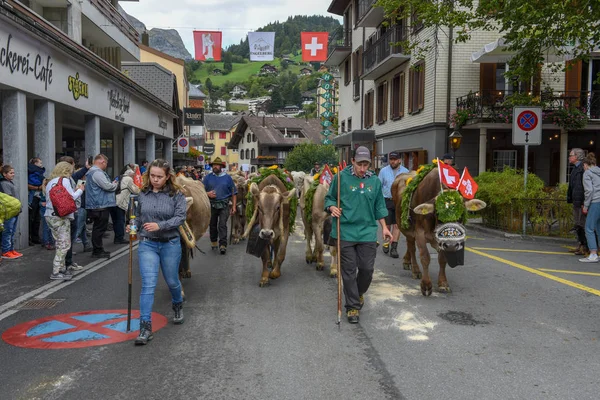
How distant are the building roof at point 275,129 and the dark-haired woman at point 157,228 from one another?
6524cm

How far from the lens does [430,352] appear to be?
210 inches

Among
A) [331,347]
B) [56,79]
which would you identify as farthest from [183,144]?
[331,347]

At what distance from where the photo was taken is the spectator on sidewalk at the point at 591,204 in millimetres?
10461

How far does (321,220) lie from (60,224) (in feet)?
14.0

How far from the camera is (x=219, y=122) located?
10612 centimetres

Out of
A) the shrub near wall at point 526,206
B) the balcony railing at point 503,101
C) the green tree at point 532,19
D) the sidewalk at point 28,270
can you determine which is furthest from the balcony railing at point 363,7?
the sidewalk at point 28,270

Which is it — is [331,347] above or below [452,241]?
below

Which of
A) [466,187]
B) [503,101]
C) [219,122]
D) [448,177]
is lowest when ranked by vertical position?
[466,187]

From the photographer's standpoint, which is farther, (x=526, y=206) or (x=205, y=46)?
(x=205, y=46)

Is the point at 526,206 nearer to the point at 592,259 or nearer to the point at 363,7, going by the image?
the point at 592,259

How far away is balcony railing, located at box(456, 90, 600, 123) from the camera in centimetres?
2128

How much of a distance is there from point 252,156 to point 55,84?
62.6 m

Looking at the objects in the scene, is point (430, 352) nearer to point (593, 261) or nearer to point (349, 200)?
point (349, 200)

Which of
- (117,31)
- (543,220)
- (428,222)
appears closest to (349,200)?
(428,222)
